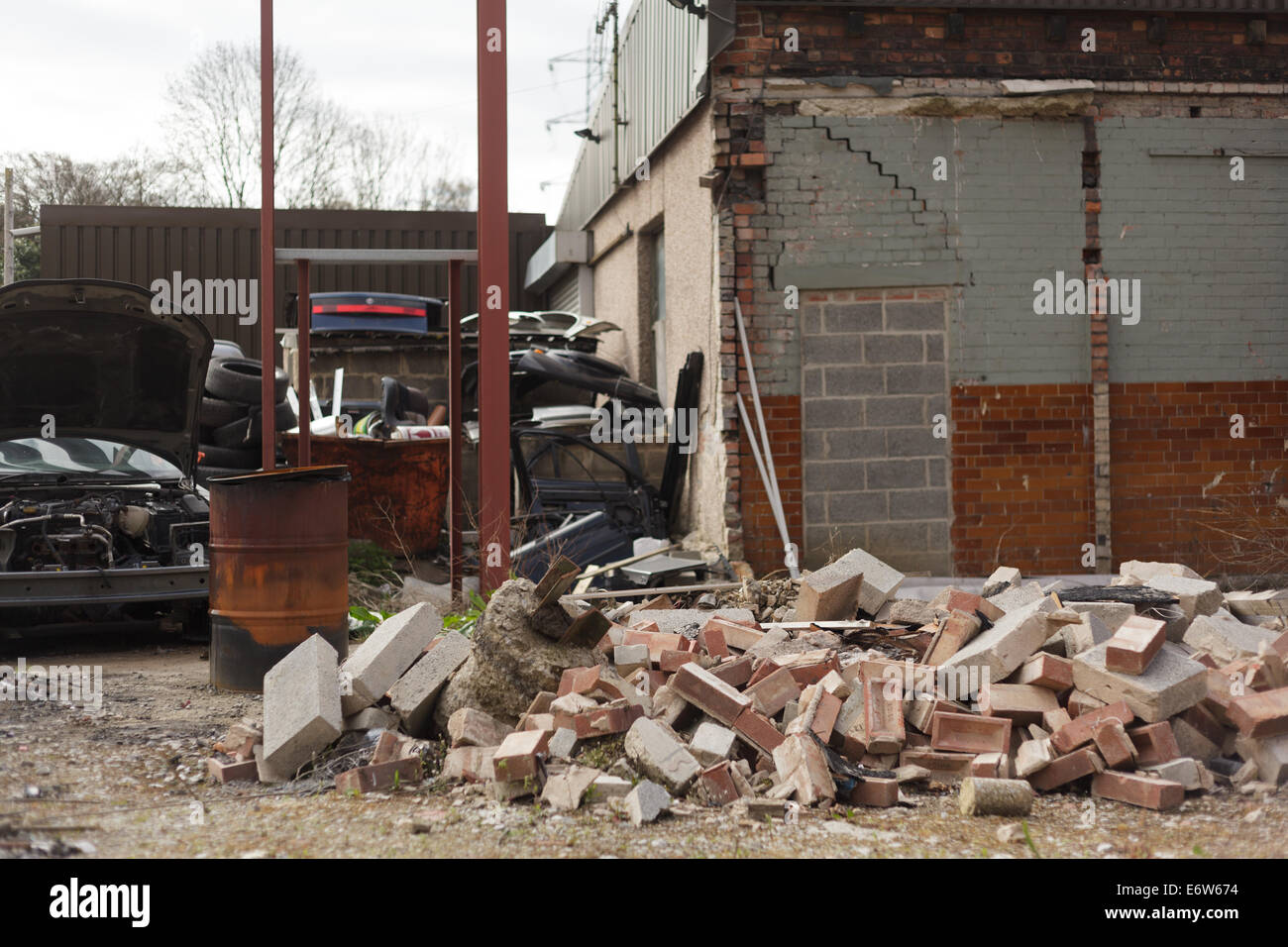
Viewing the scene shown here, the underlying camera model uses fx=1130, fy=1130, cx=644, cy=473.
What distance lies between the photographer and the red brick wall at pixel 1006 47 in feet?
30.1

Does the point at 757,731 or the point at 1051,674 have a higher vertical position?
the point at 1051,674

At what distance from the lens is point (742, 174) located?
30.3 feet

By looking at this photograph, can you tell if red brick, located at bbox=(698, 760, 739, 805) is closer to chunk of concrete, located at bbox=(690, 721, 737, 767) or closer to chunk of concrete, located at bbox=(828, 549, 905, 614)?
chunk of concrete, located at bbox=(690, 721, 737, 767)

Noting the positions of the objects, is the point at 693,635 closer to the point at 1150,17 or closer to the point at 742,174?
the point at 742,174

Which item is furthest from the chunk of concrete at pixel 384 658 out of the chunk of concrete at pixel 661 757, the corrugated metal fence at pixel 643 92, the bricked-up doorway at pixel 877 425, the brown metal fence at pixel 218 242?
the brown metal fence at pixel 218 242

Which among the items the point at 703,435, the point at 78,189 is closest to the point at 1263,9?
the point at 703,435

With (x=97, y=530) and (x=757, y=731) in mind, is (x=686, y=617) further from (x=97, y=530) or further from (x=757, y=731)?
(x=97, y=530)

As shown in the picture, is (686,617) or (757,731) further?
(686,617)

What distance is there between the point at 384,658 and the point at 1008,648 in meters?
2.89

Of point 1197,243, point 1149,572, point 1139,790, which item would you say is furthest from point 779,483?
point 1139,790

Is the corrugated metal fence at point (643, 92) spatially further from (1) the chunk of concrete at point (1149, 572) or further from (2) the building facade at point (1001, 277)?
(1) the chunk of concrete at point (1149, 572)

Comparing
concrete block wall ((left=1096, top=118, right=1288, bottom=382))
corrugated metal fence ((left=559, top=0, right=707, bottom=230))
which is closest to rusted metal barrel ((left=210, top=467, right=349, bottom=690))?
corrugated metal fence ((left=559, top=0, right=707, bottom=230))

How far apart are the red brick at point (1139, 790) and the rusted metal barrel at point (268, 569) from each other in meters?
4.14

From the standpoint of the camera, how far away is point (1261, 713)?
4.71 m
